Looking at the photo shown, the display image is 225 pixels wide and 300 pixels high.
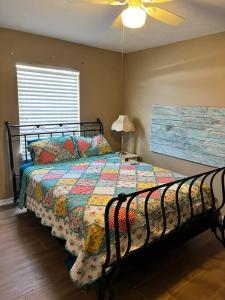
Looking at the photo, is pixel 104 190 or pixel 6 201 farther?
pixel 6 201

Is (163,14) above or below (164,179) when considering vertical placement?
above

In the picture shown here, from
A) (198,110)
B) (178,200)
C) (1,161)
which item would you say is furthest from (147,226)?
(1,161)

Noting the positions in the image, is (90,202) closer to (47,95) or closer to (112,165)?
(112,165)

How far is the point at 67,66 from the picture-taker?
3.62 m

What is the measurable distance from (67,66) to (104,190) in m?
2.27

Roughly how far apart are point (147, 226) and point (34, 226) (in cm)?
166

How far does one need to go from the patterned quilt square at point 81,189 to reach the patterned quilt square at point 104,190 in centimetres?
6

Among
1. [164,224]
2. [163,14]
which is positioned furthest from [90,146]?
[163,14]

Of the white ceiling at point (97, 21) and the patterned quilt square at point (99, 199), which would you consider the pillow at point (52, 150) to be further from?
the white ceiling at point (97, 21)

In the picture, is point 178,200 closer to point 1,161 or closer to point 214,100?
point 214,100

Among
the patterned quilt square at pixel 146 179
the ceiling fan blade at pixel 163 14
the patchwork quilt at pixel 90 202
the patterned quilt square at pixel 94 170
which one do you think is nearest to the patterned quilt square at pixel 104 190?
the patchwork quilt at pixel 90 202

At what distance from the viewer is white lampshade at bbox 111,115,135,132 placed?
3.97 meters

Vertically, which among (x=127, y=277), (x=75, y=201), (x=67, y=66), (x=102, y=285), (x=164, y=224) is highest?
(x=67, y=66)

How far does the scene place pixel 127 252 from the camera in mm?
1661
